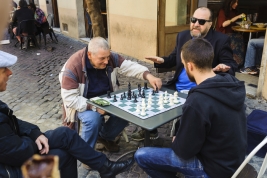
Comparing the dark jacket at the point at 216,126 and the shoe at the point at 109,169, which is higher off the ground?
the dark jacket at the point at 216,126

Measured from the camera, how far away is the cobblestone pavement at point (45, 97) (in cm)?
360


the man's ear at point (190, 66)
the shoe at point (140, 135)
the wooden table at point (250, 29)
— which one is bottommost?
the shoe at point (140, 135)

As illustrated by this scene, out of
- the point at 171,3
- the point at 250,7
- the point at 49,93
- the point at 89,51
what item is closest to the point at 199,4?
the point at 171,3

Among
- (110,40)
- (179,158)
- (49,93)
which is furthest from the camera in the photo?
(110,40)

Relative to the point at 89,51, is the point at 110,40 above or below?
below

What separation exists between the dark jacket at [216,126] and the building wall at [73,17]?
10291 mm

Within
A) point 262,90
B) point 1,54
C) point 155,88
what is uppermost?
point 1,54

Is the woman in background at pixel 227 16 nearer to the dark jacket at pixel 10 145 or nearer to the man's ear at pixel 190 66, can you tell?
the man's ear at pixel 190 66

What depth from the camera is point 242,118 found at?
204 centimetres

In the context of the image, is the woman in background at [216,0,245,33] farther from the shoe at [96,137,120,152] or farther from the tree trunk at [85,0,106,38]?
the shoe at [96,137,120,152]

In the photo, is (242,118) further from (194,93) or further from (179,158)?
(179,158)

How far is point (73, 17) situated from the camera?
38.6 ft

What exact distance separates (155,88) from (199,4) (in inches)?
181

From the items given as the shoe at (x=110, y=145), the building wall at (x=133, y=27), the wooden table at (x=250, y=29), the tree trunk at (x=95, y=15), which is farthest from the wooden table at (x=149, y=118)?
the building wall at (x=133, y=27)
